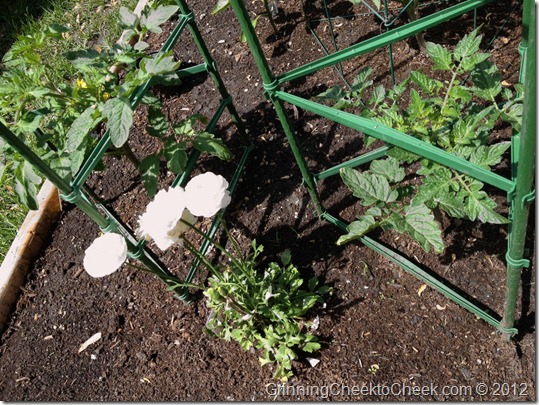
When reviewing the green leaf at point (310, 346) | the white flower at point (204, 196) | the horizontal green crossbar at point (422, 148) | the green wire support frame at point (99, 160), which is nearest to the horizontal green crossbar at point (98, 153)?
the green wire support frame at point (99, 160)

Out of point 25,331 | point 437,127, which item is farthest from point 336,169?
point 25,331

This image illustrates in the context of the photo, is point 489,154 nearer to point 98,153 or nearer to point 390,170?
point 390,170

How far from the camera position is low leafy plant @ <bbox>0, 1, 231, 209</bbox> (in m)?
1.87

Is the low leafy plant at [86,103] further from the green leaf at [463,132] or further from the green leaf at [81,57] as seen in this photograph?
the green leaf at [463,132]

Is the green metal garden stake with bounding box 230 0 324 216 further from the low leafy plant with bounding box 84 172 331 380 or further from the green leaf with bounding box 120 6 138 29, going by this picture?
the green leaf with bounding box 120 6 138 29

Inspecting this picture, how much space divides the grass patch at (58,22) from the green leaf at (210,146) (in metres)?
1.22

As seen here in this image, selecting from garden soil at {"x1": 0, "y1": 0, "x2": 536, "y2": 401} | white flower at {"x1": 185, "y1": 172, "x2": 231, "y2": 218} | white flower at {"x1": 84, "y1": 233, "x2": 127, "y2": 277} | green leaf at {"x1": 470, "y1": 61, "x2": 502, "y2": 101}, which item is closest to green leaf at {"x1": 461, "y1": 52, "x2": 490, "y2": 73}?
green leaf at {"x1": 470, "y1": 61, "x2": 502, "y2": 101}

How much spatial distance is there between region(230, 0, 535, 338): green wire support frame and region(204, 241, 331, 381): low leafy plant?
1.37ft

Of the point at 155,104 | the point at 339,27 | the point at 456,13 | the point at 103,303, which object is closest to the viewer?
the point at 456,13

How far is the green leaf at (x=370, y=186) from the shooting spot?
1880 mm

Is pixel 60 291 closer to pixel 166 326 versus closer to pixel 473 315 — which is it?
pixel 166 326

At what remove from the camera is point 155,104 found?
2283mm

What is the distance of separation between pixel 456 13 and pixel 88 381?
1.96 meters

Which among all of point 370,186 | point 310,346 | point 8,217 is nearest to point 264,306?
point 310,346
